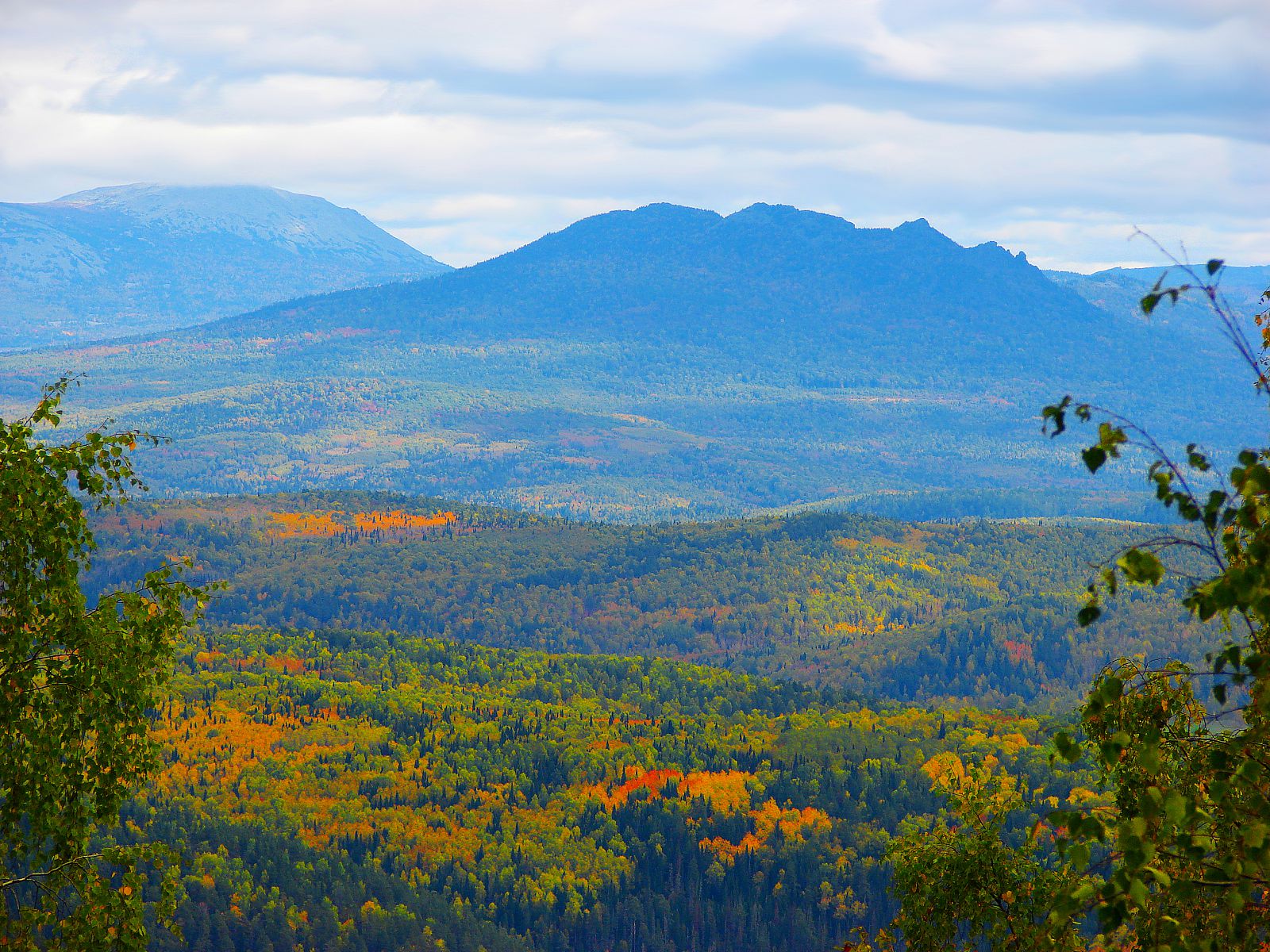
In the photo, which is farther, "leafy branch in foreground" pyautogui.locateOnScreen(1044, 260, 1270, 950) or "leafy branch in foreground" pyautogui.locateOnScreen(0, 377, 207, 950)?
"leafy branch in foreground" pyautogui.locateOnScreen(0, 377, 207, 950)

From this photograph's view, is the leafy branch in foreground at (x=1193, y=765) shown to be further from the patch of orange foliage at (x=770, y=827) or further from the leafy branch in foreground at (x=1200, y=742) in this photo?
the patch of orange foliage at (x=770, y=827)

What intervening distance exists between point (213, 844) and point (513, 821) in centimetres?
4034

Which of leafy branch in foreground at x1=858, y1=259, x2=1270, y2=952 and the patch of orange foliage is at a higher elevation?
leafy branch in foreground at x1=858, y1=259, x2=1270, y2=952

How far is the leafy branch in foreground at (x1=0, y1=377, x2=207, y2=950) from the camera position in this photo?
2409 centimetres

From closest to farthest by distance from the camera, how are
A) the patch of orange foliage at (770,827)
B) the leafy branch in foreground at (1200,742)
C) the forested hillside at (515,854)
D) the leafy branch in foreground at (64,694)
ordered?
the leafy branch in foreground at (1200,742), the leafy branch in foreground at (64,694), the forested hillside at (515,854), the patch of orange foliage at (770,827)

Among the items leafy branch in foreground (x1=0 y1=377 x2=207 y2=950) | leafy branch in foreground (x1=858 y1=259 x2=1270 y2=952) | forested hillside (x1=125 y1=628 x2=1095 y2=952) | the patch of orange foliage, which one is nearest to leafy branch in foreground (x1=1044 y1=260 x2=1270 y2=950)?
leafy branch in foreground (x1=858 y1=259 x2=1270 y2=952)

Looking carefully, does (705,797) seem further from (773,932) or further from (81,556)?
(81,556)

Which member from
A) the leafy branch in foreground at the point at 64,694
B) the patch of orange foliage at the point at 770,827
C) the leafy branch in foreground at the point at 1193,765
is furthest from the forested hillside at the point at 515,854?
the leafy branch in foreground at the point at 1193,765

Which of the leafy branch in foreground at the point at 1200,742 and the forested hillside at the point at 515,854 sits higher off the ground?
the leafy branch in foreground at the point at 1200,742

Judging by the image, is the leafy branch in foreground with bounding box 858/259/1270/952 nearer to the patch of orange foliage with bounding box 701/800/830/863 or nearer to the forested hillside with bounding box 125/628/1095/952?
the forested hillside with bounding box 125/628/1095/952

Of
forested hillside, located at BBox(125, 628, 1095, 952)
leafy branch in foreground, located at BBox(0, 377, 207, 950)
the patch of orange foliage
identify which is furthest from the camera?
the patch of orange foliage

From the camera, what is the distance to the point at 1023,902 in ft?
111

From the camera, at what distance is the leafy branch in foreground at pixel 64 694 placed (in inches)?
949

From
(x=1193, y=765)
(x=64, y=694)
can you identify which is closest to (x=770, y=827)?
(x=64, y=694)
